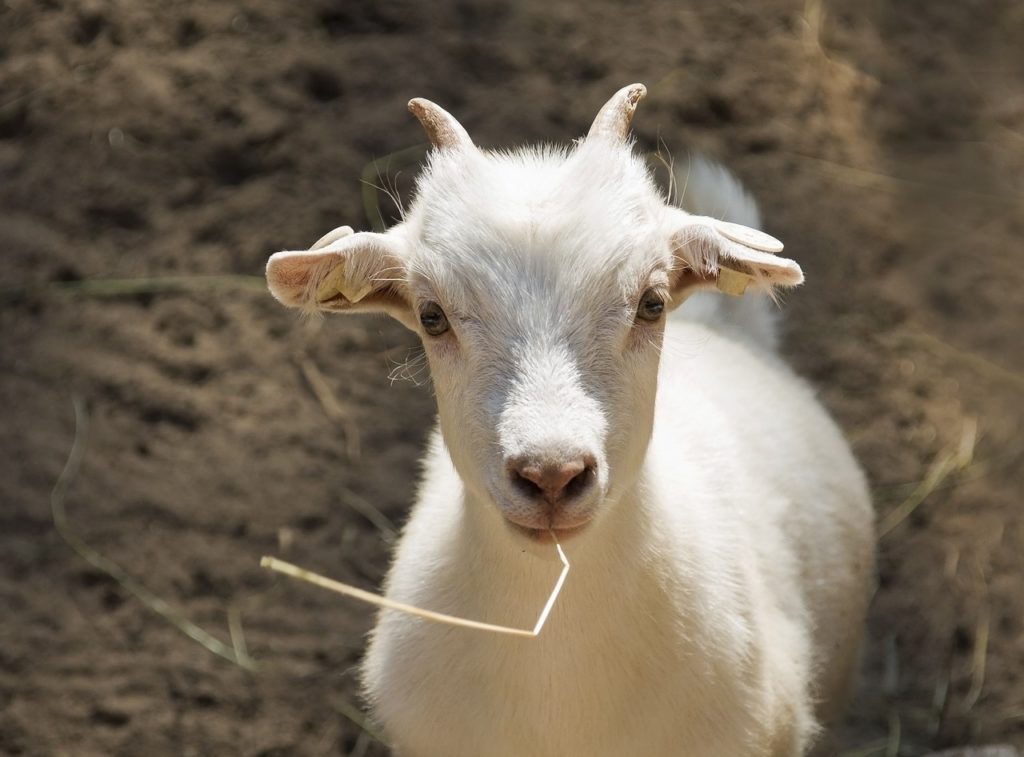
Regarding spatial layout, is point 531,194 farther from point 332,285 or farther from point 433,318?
point 332,285

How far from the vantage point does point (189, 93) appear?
5820 mm

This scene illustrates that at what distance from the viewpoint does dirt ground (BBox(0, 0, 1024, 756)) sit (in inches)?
173

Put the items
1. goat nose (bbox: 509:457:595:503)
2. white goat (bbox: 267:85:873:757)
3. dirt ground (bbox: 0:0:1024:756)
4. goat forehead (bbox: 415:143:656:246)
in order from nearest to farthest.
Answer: goat nose (bbox: 509:457:595:503)
white goat (bbox: 267:85:873:757)
goat forehead (bbox: 415:143:656:246)
dirt ground (bbox: 0:0:1024:756)

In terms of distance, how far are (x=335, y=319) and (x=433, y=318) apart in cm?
251

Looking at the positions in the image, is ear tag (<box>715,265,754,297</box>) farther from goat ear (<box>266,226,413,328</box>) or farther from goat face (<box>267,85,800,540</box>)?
goat ear (<box>266,226,413,328</box>)

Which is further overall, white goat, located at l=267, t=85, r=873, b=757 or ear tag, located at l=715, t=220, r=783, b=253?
ear tag, located at l=715, t=220, r=783, b=253

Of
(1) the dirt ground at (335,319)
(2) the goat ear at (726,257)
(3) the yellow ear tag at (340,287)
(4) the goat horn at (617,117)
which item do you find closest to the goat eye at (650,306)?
(2) the goat ear at (726,257)

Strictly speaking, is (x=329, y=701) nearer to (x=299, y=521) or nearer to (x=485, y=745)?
(x=299, y=521)

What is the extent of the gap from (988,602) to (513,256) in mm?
2818

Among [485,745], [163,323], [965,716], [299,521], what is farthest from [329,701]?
[965,716]

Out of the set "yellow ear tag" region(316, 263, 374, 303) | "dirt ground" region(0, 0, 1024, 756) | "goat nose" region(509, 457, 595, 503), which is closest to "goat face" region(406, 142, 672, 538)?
"goat nose" region(509, 457, 595, 503)

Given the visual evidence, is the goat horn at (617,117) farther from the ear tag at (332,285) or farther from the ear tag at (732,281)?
the ear tag at (332,285)

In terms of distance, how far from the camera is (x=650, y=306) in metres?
2.77

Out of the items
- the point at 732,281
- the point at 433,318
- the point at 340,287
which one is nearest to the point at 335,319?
the point at 340,287
